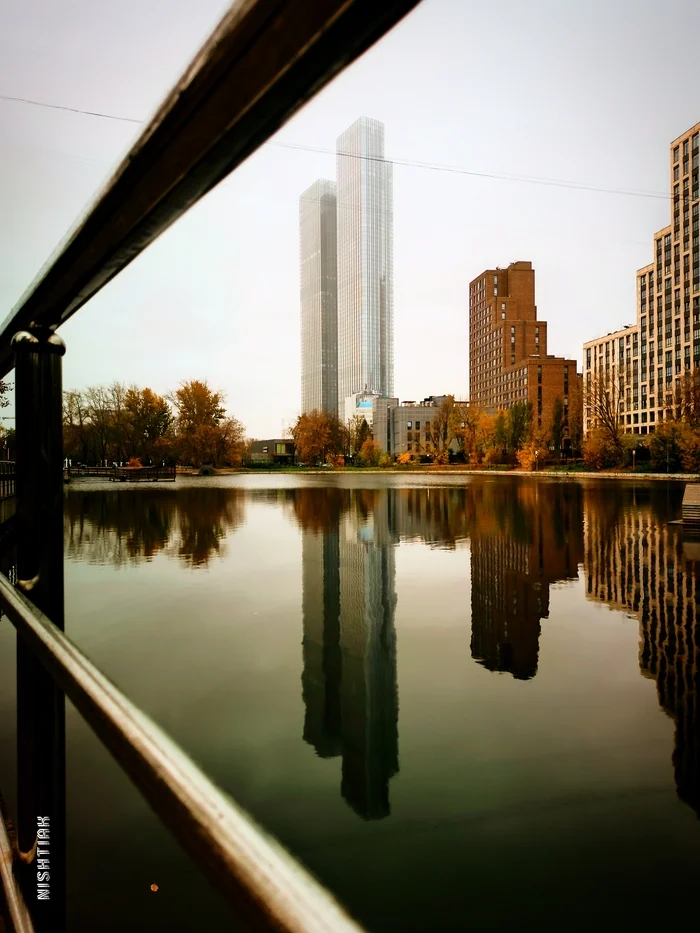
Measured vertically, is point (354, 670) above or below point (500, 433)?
below

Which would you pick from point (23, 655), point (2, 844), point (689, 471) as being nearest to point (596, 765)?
point (2, 844)

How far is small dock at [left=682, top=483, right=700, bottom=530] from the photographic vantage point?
10.7 meters

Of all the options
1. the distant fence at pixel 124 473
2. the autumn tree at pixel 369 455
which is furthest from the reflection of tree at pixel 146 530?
the autumn tree at pixel 369 455

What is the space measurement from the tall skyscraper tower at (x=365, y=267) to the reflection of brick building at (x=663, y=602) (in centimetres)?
11357

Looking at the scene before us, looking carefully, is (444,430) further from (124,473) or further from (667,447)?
(124,473)

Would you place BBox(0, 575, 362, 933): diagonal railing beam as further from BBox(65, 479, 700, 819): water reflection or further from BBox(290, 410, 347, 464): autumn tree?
BBox(290, 410, 347, 464): autumn tree

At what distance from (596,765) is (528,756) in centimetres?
30

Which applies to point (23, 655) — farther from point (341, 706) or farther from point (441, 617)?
point (441, 617)

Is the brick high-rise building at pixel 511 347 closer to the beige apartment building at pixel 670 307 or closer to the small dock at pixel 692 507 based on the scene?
the beige apartment building at pixel 670 307

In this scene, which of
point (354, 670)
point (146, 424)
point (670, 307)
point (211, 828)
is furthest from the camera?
point (670, 307)

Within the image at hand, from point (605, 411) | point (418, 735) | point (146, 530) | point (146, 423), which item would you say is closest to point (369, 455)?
point (605, 411)

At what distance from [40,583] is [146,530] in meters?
11.2

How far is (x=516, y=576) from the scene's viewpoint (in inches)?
285

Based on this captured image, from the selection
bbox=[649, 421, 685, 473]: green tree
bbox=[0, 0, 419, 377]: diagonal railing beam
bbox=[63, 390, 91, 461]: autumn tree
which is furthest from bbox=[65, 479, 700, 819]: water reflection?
bbox=[649, 421, 685, 473]: green tree
